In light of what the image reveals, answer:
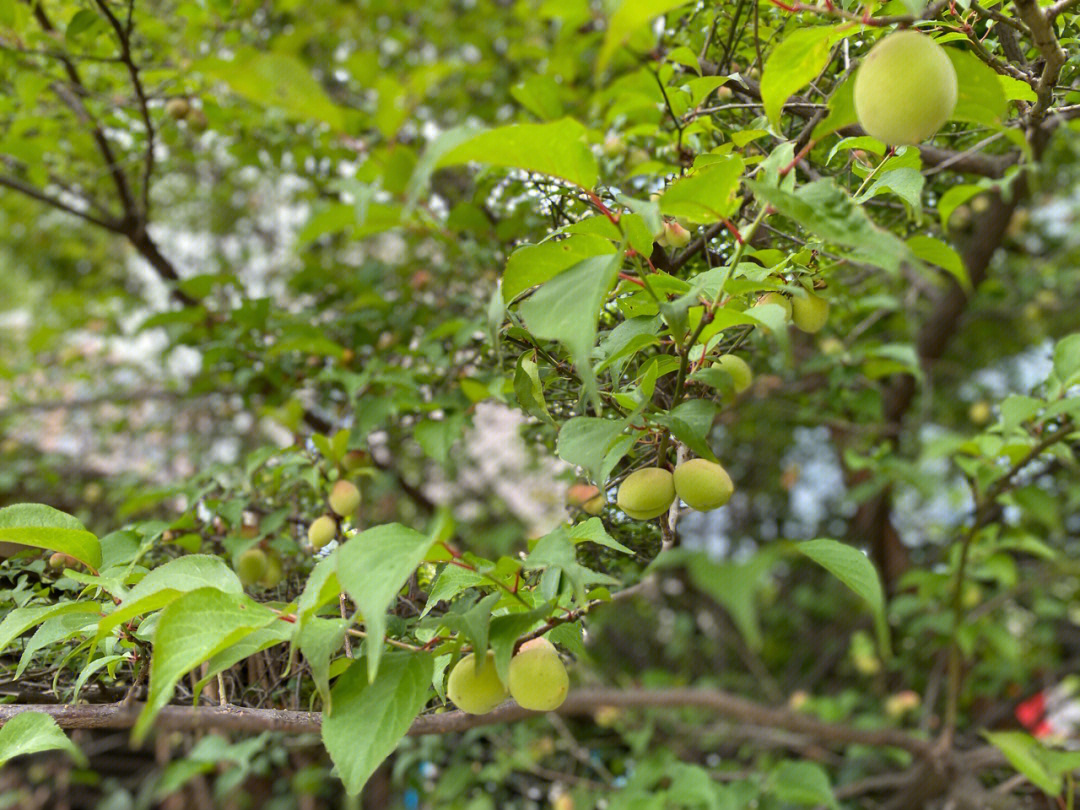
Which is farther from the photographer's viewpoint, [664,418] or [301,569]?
[301,569]

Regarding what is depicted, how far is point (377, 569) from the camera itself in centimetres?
34

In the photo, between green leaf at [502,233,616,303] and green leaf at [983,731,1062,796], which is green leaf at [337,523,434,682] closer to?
green leaf at [502,233,616,303]

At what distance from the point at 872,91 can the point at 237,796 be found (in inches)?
84.5

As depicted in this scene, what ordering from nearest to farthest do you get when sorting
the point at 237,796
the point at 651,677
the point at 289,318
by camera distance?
the point at 289,318 < the point at 651,677 < the point at 237,796

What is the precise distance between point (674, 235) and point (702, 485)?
0.81ft

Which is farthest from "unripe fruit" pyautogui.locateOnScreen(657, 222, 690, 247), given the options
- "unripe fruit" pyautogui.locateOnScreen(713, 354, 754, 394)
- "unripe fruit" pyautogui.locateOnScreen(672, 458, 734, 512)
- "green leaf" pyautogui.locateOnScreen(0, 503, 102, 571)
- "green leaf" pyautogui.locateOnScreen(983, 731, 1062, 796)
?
"green leaf" pyautogui.locateOnScreen(983, 731, 1062, 796)

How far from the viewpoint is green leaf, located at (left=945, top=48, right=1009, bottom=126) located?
369 mm

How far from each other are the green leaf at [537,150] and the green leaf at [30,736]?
15.6 inches

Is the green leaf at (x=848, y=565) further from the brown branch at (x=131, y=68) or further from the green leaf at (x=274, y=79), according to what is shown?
the brown branch at (x=131, y=68)

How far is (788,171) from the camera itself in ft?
1.39

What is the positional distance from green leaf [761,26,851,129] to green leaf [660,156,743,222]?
6 cm

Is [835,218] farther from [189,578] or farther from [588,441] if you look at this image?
[189,578]

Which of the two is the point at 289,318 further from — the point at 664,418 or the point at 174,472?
the point at 664,418

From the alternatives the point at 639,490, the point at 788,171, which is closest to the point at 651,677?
the point at 639,490
